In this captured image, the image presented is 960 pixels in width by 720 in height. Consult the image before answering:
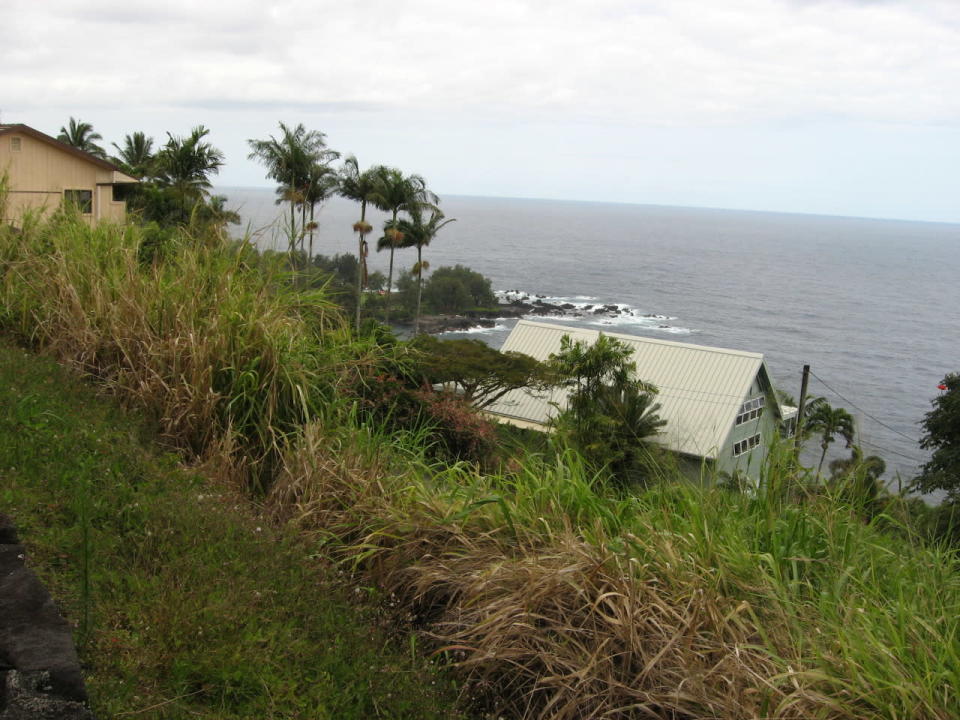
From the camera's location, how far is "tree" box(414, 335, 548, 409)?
26031mm

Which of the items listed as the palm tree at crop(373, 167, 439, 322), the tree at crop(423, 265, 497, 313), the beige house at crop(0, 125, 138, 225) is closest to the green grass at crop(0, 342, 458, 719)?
the beige house at crop(0, 125, 138, 225)

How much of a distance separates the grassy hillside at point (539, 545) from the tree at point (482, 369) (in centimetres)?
1956

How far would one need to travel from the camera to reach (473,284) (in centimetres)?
8269

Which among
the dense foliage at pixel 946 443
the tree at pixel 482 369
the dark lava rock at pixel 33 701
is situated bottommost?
the dense foliage at pixel 946 443

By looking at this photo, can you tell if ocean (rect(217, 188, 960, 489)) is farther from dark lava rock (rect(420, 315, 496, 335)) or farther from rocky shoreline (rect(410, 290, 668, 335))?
dark lava rock (rect(420, 315, 496, 335))

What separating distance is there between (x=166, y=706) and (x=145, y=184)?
3406 cm

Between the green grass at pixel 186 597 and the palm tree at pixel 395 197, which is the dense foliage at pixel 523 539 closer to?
the green grass at pixel 186 597

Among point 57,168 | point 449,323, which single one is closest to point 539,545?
point 57,168

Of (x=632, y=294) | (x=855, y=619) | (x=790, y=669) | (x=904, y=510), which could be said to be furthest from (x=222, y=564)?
(x=632, y=294)

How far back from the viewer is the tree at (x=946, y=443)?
987 inches

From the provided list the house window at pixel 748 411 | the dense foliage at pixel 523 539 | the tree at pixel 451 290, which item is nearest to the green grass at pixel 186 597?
the dense foliage at pixel 523 539

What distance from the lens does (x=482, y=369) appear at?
2664 cm

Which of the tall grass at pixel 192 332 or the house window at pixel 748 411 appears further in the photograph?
the house window at pixel 748 411

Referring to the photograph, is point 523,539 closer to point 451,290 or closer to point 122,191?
point 122,191
